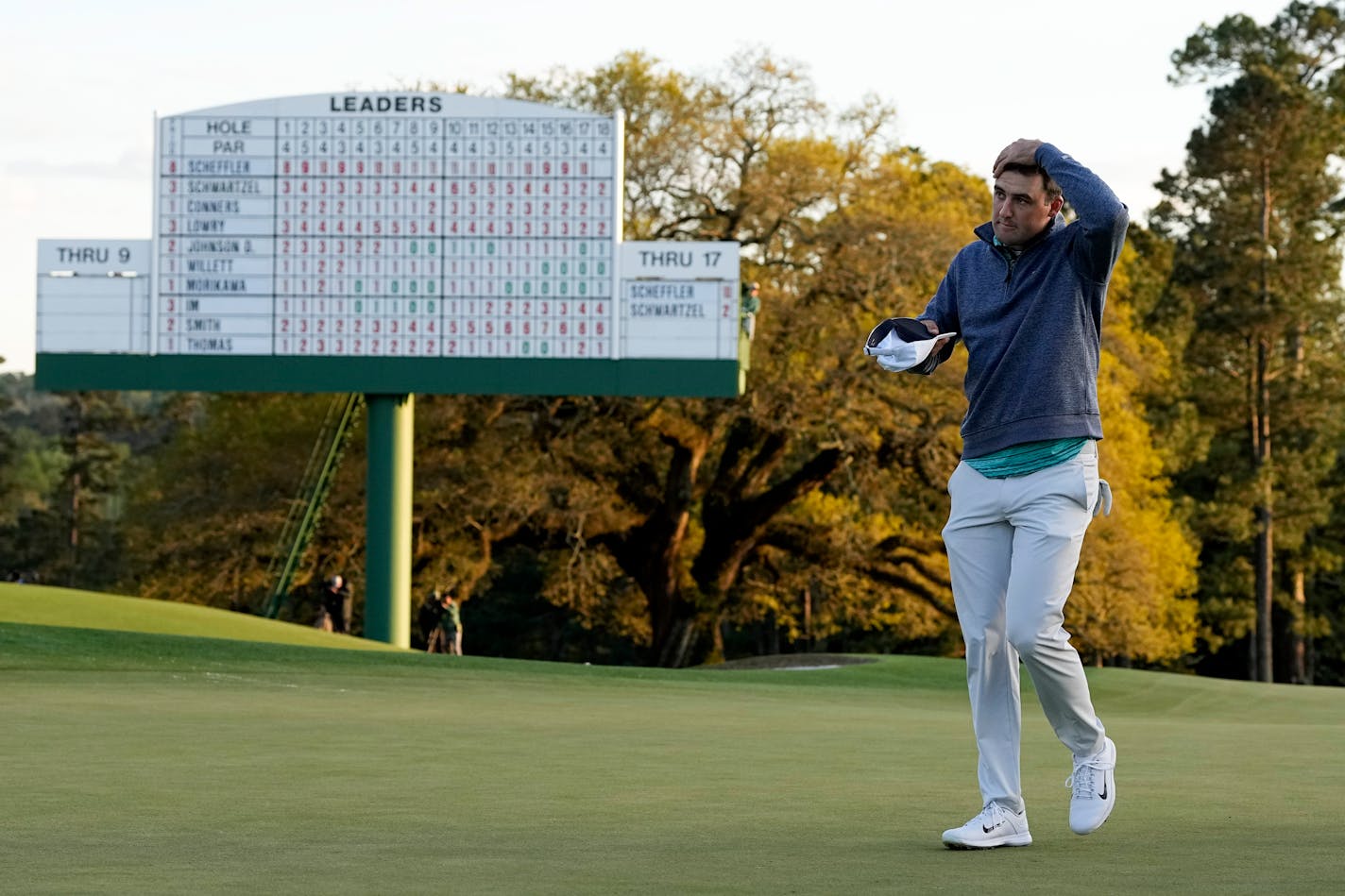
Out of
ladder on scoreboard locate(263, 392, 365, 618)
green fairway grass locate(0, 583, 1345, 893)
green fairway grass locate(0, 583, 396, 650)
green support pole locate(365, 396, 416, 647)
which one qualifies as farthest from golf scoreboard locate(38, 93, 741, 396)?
green fairway grass locate(0, 583, 1345, 893)

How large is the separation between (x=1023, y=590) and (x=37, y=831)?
2.85 metres

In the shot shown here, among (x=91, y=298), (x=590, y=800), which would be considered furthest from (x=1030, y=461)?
(x=91, y=298)

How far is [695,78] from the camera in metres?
38.3

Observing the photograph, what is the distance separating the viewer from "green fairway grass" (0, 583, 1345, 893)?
173 inches

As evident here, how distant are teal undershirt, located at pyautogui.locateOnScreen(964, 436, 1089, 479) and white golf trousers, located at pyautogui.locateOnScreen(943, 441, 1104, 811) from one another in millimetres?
20

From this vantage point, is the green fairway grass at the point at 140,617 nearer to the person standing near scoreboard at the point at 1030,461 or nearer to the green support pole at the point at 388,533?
the green support pole at the point at 388,533

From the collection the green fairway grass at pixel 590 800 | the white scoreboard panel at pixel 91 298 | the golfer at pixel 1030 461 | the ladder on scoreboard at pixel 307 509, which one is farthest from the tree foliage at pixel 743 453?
the golfer at pixel 1030 461

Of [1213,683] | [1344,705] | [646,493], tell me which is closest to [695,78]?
[646,493]

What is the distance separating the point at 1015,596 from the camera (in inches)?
208

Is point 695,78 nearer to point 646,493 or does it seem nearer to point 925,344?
point 646,493

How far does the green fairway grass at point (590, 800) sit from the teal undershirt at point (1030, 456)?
1062 mm

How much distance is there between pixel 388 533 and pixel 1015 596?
23.1m

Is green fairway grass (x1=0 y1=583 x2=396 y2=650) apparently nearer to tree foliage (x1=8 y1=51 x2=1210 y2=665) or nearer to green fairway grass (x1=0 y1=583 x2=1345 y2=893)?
green fairway grass (x1=0 y1=583 x2=1345 y2=893)

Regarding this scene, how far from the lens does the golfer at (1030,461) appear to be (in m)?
5.27
